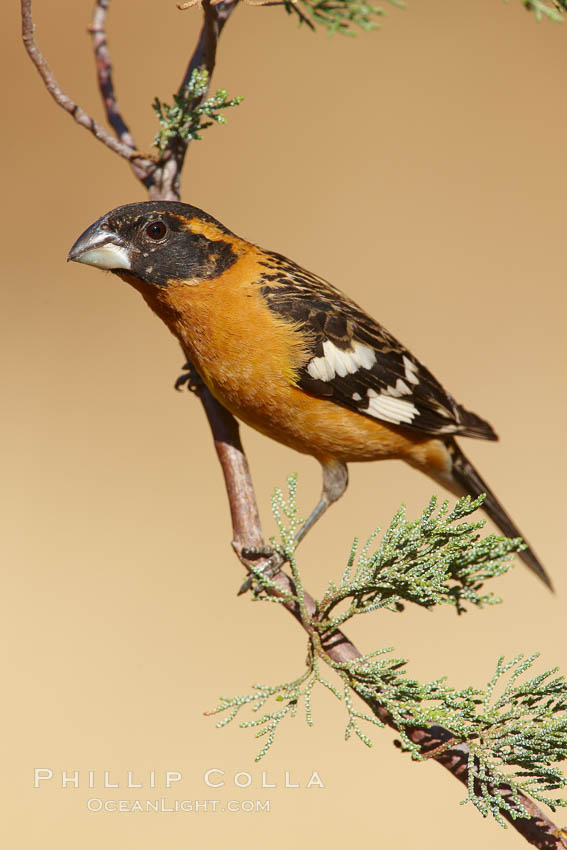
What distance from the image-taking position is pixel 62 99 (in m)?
2.63

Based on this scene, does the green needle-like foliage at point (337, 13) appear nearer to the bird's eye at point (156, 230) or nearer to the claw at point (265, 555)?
the bird's eye at point (156, 230)

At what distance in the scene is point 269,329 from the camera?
9.72 feet

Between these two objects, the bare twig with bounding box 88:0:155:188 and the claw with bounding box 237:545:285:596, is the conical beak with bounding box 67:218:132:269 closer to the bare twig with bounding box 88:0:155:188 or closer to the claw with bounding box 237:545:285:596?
the bare twig with bounding box 88:0:155:188

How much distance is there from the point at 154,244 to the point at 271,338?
0.53 m

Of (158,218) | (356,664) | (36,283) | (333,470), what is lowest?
(356,664)

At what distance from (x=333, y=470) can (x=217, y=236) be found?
1013 mm

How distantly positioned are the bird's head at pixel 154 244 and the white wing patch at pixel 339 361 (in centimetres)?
49

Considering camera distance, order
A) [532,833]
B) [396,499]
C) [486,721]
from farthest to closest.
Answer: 1. [396,499]
2. [486,721]
3. [532,833]

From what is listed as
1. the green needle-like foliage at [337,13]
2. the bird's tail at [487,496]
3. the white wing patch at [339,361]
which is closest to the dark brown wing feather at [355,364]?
the white wing patch at [339,361]

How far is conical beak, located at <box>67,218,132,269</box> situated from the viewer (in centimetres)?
267

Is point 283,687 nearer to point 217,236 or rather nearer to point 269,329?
point 269,329

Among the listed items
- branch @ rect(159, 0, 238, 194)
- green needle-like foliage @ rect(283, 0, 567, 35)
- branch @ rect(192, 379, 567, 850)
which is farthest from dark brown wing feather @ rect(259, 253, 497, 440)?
green needle-like foliage @ rect(283, 0, 567, 35)

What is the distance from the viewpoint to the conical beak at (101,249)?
267cm

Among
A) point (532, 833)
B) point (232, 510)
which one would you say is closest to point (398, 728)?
point (532, 833)
